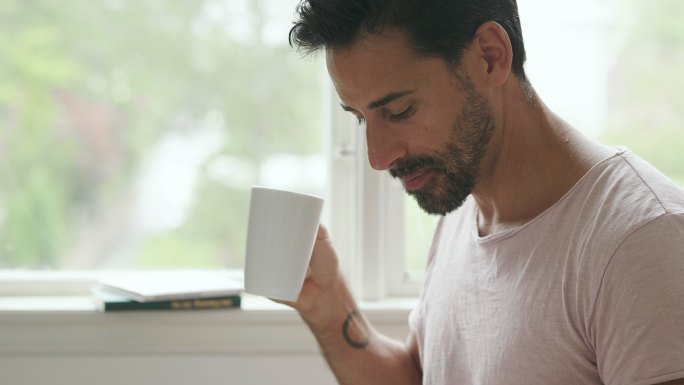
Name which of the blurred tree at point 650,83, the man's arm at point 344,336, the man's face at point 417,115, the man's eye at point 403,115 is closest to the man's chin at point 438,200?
the man's face at point 417,115

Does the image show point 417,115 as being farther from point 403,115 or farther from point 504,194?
point 504,194

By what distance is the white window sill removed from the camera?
1634mm

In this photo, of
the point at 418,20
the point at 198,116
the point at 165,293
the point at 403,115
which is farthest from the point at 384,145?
the point at 198,116

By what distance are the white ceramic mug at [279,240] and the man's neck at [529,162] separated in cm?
25

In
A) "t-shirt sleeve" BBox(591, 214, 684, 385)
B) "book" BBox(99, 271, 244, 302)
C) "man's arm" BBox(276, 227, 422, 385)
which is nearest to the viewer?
"t-shirt sleeve" BBox(591, 214, 684, 385)

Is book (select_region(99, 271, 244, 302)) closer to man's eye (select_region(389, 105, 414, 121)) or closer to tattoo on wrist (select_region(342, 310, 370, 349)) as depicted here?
tattoo on wrist (select_region(342, 310, 370, 349))

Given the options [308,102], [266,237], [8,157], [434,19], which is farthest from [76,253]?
[434,19]

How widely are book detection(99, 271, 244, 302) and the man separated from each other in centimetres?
55

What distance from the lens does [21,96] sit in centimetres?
184

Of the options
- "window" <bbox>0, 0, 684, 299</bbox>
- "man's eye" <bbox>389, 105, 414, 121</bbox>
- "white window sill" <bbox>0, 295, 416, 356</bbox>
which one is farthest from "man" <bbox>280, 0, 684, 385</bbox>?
"window" <bbox>0, 0, 684, 299</bbox>

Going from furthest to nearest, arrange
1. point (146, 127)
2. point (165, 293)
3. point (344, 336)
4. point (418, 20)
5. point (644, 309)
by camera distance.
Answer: point (146, 127), point (165, 293), point (344, 336), point (418, 20), point (644, 309)

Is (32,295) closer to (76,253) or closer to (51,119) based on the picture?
(76,253)

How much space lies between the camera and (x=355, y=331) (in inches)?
55.4

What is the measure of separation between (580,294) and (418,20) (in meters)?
0.40
